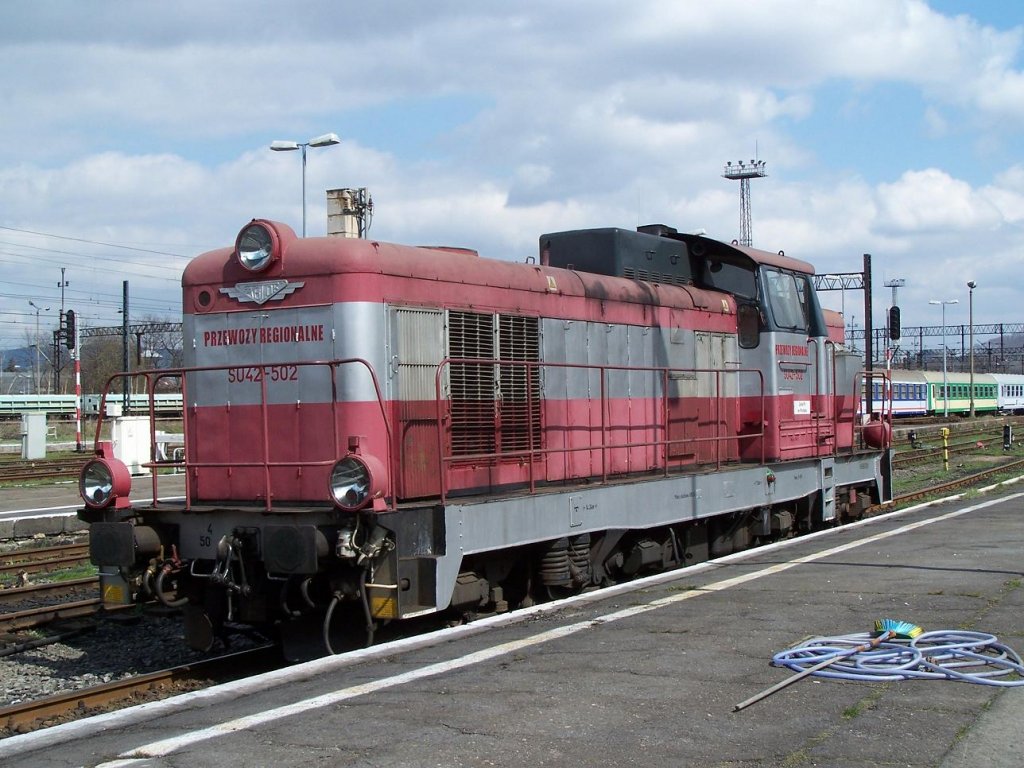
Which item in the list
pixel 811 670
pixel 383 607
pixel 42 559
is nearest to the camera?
pixel 811 670

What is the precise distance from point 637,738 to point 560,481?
4.77 m

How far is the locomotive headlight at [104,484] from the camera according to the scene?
7.73 m

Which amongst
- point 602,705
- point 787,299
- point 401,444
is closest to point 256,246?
point 401,444

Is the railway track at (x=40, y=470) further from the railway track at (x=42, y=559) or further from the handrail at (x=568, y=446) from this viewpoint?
the handrail at (x=568, y=446)

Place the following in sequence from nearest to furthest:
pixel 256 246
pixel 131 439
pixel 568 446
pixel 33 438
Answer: pixel 256 246
pixel 568 446
pixel 131 439
pixel 33 438

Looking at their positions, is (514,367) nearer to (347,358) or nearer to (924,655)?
(347,358)

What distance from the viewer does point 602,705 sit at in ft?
16.4

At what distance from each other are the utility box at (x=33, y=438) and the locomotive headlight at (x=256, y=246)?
26.9 meters

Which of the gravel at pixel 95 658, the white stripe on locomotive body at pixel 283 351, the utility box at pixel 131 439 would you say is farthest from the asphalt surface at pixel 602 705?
the utility box at pixel 131 439

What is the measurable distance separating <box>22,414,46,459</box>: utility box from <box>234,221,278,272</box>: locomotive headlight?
88.1ft

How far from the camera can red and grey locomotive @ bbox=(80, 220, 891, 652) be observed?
7.08 meters

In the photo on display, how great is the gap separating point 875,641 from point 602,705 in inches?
72.7

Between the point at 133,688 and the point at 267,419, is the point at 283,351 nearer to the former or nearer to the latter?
the point at 267,419

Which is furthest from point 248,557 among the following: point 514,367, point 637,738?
point 637,738
